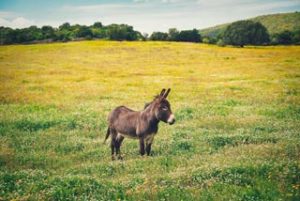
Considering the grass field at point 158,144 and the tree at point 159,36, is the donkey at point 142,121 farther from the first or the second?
the tree at point 159,36

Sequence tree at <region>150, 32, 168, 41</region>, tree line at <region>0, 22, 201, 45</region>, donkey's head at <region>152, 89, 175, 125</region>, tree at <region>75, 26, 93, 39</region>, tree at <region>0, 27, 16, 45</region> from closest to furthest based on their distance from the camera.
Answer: donkey's head at <region>152, 89, 175, 125</region>, tree at <region>0, 27, 16, 45</region>, tree line at <region>0, 22, 201, 45</region>, tree at <region>75, 26, 93, 39</region>, tree at <region>150, 32, 168, 41</region>

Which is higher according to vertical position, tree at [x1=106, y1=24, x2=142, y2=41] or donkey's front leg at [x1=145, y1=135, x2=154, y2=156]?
tree at [x1=106, y1=24, x2=142, y2=41]

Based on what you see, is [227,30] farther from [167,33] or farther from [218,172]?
[218,172]

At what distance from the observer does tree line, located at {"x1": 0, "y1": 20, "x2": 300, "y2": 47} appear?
323 feet

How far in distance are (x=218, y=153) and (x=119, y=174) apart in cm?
404

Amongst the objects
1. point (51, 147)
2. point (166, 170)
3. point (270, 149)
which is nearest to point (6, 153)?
point (51, 147)

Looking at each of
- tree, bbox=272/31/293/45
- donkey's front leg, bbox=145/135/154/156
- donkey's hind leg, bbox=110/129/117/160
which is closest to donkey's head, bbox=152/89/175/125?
donkey's front leg, bbox=145/135/154/156

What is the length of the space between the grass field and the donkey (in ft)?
2.36

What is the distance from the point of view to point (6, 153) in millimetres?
16094

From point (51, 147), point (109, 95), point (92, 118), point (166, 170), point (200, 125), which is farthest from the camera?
point (109, 95)

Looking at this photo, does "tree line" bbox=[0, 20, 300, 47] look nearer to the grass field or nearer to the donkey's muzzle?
the grass field

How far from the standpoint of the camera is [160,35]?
115875mm

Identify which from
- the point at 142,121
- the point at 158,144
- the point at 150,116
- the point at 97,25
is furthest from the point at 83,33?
the point at 150,116

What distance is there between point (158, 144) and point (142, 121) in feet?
7.96
